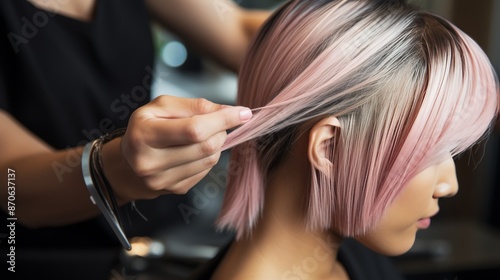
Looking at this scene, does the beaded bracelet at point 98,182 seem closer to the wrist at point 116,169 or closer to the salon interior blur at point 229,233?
the wrist at point 116,169

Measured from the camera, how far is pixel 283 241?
892 mm

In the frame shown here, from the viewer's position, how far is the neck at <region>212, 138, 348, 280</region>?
879 mm

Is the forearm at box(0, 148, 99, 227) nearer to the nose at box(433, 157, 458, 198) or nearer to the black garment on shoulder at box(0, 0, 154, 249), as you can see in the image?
the black garment on shoulder at box(0, 0, 154, 249)

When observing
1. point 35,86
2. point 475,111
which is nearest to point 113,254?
point 35,86

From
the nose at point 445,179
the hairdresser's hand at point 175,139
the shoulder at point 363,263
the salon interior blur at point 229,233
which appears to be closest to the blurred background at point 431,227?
the salon interior blur at point 229,233

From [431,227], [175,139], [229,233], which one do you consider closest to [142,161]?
[175,139]

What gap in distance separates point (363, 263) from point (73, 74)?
554 millimetres

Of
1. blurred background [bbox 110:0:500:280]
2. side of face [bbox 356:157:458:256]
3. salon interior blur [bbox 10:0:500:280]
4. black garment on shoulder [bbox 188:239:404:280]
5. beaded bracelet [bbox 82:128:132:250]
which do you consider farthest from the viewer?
blurred background [bbox 110:0:500:280]

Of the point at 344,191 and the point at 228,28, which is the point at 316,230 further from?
the point at 228,28

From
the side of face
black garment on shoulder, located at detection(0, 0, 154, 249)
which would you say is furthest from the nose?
black garment on shoulder, located at detection(0, 0, 154, 249)

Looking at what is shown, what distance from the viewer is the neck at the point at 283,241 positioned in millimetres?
879

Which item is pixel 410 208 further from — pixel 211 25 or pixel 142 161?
pixel 211 25

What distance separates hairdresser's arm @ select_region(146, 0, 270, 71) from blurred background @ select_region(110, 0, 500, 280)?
0.27 metres

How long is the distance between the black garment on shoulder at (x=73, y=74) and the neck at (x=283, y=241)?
11.9 inches
